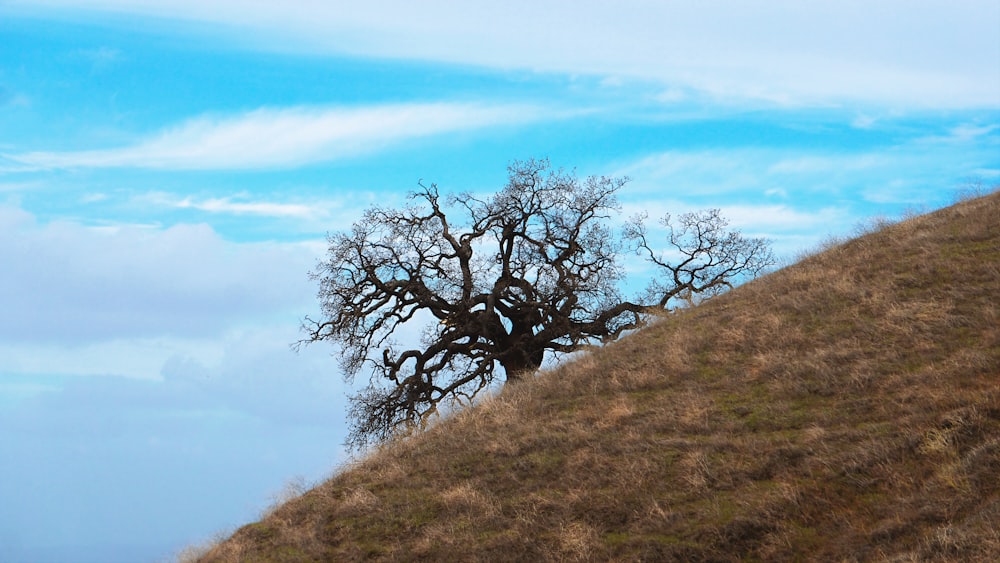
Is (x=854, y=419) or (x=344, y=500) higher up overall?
(x=344, y=500)

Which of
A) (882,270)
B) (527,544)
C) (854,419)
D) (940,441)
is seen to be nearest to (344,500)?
(527,544)

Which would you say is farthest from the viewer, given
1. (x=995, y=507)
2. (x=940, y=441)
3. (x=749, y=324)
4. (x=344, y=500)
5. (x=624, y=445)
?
(x=749, y=324)

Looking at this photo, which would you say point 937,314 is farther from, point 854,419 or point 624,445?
point 624,445

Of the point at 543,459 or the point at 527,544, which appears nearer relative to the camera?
the point at 527,544

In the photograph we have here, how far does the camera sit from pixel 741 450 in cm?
1338

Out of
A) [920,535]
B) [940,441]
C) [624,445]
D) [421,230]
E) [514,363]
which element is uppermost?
[421,230]

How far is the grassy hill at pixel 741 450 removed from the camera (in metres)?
11.3

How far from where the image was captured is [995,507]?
32.8ft

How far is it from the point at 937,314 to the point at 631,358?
631 cm

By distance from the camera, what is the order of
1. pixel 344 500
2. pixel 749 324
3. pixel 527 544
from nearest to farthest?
pixel 527 544 < pixel 344 500 < pixel 749 324

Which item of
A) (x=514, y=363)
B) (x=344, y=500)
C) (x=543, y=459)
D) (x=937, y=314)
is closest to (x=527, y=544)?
(x=543, y=459)

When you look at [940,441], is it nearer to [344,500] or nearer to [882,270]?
[882,270]

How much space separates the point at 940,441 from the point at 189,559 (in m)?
13.4

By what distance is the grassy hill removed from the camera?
37.1ft
